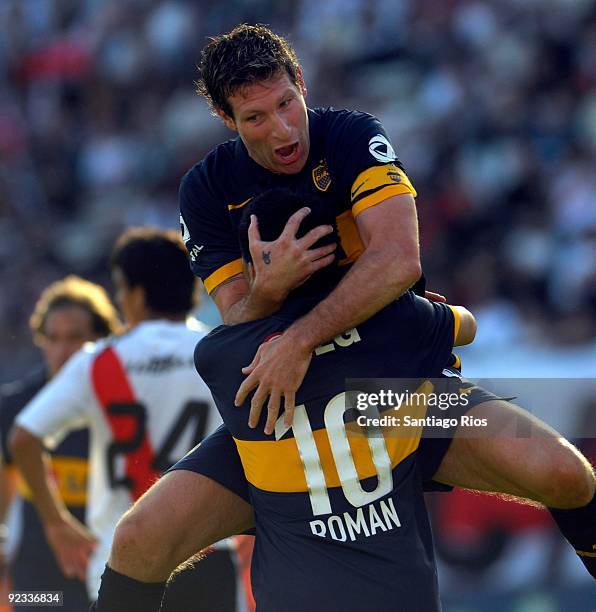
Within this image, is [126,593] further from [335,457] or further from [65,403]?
[65,403]

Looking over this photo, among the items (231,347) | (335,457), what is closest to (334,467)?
(335,457)

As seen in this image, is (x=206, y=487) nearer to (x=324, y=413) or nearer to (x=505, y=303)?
(x=324, y=413)

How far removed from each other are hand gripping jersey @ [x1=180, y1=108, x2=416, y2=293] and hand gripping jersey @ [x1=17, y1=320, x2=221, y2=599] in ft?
3.86

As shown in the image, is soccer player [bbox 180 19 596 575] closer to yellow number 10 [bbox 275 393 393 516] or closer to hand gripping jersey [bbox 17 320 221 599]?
yellow number 10 [bbox 275 393 393 516]

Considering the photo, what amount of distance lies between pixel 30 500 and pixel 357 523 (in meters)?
3.30

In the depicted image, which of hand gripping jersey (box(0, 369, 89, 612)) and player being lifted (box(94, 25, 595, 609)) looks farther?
hand gripping jersey (box(0, 369, 89, 612))

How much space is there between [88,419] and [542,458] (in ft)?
7.22

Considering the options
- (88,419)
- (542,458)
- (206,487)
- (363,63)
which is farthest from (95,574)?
(363,63)

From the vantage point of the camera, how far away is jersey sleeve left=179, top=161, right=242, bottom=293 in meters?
3.76

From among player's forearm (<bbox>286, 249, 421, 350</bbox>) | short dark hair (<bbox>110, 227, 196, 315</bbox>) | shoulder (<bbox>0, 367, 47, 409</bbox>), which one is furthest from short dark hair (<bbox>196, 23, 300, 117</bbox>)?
shoulder (<bbox>0, 367, 47, 409</bbox>)

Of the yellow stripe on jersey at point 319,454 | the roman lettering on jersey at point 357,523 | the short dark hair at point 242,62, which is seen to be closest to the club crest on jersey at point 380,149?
the short dark hair at point 242,62

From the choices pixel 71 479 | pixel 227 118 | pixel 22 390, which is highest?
pixel 227 118

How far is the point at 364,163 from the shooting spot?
3516mm

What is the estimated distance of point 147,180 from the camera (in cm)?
1267
